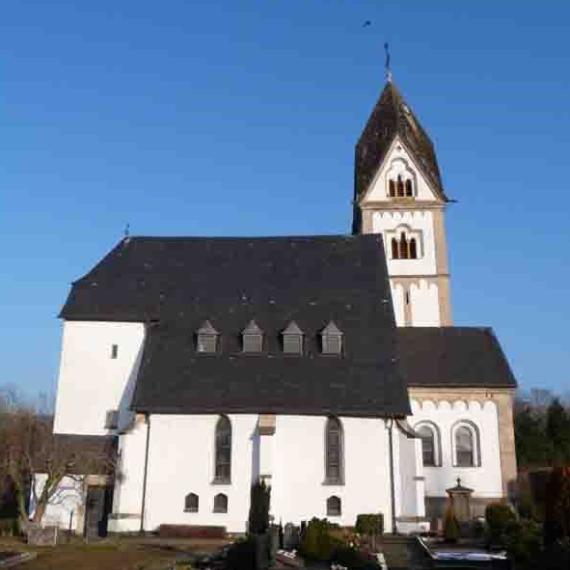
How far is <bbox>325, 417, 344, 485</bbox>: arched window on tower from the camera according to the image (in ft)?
98.4

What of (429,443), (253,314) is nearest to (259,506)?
(253,314)

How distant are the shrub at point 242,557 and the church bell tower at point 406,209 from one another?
22.3 m

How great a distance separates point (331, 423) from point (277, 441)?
2.44 m

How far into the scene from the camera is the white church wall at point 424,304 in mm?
40938

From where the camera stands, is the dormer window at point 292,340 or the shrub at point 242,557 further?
the dormer window at point 292,340

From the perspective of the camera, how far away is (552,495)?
723 inches

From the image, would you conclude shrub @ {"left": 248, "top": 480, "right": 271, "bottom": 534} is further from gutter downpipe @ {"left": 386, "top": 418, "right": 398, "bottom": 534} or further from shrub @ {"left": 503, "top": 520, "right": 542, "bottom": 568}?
shrub @ {"left": 503, "top": 520, "right": 542, "bottom": 568}

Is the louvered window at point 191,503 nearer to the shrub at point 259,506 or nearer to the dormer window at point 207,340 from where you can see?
the shrub at point 259,506

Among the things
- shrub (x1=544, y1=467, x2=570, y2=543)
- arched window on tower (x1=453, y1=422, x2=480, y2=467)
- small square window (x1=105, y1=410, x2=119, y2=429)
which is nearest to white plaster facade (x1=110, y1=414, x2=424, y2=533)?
small square window (x1=105, y1=410, x2=119, y2=429)

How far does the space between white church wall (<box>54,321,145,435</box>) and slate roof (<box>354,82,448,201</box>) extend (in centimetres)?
1798

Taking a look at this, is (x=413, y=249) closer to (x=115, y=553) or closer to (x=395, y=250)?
(x=395, y=250)

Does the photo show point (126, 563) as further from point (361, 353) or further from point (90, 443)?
point (361, 353)

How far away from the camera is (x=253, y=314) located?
114 feet

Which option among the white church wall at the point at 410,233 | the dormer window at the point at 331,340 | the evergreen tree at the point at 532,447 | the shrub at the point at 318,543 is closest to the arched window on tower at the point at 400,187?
the white church wall at the point at 410,233
